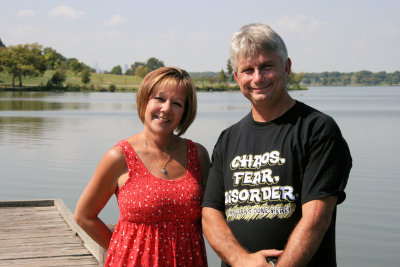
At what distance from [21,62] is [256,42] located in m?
107

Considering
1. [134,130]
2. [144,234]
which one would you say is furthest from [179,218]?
[134,130]

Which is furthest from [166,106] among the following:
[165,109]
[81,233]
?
[81,233]

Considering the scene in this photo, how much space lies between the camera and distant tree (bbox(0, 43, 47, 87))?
101 m

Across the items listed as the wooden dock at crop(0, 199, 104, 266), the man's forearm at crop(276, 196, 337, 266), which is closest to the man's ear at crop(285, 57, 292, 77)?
the man's forearm at crop(276, 196, 337, 266)

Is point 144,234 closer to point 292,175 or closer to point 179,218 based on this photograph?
point 179,218

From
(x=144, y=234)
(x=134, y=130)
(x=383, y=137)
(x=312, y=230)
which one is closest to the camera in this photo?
(x=312, y=230)

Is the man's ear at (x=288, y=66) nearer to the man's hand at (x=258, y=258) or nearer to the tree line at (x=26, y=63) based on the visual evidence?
the man's hand at (x=258, y=258)

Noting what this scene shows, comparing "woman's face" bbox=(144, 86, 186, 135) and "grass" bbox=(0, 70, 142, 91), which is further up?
"woman's face" bbox=(144, 86, 186, 135)

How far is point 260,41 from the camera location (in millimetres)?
2629

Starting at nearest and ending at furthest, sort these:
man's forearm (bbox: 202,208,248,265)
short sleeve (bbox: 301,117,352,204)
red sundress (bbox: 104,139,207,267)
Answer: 1. short sleeve (bbox: 301,117,352,204)
2. man's forearm (bbox: 202,208,248,265)
3. red sundress (bbox: 104,139,207,267)

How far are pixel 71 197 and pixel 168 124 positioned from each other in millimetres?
8969

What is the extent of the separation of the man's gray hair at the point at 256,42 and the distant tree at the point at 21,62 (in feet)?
335

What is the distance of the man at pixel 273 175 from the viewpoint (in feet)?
8.01

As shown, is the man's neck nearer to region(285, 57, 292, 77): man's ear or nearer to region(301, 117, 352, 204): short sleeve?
region(285, 57, 292, 77): man's ear
